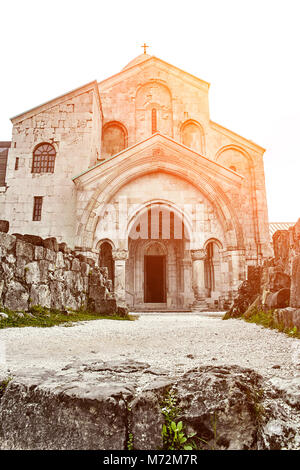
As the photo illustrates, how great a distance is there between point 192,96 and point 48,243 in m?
16.1

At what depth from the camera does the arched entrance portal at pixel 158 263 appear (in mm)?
16703

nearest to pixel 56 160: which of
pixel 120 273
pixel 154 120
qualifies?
pixel 154 120

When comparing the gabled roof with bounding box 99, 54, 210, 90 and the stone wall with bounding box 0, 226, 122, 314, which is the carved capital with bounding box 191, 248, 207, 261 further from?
the gabled roof with bounding box 99, 54, 210, 90

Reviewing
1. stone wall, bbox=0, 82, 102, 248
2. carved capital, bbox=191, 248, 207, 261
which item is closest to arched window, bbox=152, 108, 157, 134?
stone wall, bbox=0, 82, 102, 248

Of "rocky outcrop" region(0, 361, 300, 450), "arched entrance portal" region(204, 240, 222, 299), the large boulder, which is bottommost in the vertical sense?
"rocky outcrop" region(0, 361, 300, 450)

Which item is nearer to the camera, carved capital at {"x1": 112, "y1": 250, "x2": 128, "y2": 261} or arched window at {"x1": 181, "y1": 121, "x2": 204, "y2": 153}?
carved capital at {"x1": 112, "y1": 250, "x2": 128, "y2": 261}

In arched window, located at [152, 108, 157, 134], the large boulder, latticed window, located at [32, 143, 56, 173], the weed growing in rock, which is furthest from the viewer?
arched window, located at [152, 108, 157, 134]

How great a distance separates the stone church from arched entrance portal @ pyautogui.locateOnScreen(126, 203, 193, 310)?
61mm

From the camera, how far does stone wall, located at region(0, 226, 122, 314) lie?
536 cm

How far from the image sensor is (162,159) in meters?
15.2

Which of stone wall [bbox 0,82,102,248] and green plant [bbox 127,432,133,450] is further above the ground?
stone wall [bbox 0,82,102,248]

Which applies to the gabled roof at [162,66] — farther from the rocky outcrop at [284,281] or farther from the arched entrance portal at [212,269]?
the rocky outcrop at [284,281]

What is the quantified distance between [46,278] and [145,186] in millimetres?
9611

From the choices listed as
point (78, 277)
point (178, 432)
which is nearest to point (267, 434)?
point (178, 432)
